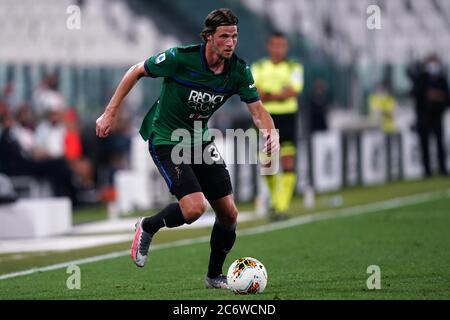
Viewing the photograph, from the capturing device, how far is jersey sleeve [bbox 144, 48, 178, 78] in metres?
9.46

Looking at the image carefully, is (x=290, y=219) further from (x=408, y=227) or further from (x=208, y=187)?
(x=208, y=187)

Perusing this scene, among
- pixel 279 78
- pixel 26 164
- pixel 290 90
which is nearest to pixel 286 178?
pixel 290 90

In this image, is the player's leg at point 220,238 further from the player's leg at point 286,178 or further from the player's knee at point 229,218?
the player's leg at point 286,178

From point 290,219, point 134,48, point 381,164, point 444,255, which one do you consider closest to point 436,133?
point 381,164

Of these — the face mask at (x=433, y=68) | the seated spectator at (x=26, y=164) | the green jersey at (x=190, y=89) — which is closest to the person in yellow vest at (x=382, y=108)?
the face mask at (x=433, y=68)

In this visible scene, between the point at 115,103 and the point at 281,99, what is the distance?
312 inches

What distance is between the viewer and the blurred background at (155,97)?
2041 cm

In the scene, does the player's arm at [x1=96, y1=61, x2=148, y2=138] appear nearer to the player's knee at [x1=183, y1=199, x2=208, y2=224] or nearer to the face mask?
the player's knee at [x1=183, y1=199, x2=208, y2=224]

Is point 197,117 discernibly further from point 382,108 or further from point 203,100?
point 382,108

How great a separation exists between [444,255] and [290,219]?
543 centimetres

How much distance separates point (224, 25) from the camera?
9234 mm

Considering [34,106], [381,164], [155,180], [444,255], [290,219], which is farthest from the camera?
[381,164]

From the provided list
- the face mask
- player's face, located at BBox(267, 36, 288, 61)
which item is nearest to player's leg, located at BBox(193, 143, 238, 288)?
player's face, located at BBox(267, 36, 288, 61)

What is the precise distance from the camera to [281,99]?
1722 cm
